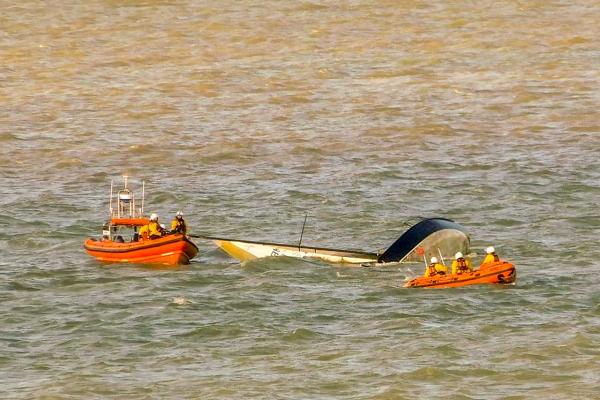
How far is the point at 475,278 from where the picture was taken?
44969 millimetres

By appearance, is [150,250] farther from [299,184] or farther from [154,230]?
[299,184]

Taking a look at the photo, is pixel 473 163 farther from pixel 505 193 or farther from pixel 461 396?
pixel 461 396

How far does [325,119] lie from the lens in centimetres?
7369

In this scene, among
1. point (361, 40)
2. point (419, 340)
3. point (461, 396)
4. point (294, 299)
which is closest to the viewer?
point (461, 396)

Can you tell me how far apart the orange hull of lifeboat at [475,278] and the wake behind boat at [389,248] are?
4.31 meters

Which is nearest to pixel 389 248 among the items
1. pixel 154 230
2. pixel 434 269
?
pixel 434 269

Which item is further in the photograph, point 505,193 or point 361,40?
point 361,40

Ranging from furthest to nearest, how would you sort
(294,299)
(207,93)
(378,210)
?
(207,93)
(378,210)
(294,299)

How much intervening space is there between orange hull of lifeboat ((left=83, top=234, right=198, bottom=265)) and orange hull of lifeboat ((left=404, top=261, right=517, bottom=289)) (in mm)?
7647

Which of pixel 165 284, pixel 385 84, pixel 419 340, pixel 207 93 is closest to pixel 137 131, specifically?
pixel 207 93

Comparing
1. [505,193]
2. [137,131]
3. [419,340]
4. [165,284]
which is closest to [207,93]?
[137,131]

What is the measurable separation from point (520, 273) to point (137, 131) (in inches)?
1137

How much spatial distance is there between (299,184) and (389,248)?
12.0 m

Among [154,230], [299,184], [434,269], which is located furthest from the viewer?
[299,184]
